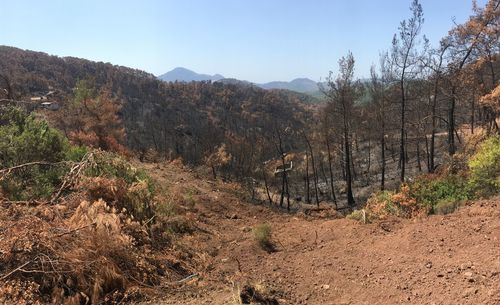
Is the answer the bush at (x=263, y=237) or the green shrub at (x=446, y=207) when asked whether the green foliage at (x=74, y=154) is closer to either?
the bush at (x=263, y=237)

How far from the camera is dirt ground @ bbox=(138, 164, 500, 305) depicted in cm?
448

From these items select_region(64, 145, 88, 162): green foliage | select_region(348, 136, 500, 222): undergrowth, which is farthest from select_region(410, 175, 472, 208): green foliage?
select_region(64, 145, 88, 162): green foliage

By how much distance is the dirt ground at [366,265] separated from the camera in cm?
448

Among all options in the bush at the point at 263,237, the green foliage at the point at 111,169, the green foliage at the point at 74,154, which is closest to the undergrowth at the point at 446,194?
the bush at the point at 263,237

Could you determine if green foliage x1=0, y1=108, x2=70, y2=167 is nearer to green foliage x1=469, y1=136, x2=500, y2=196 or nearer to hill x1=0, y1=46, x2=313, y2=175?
green foliage x1=469, y1=136, x2=500, y2=196

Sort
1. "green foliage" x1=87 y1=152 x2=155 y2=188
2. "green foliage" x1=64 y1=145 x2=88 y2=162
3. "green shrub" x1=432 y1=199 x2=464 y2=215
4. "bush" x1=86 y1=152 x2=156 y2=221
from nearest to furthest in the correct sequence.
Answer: "bush" x1=86 y1=152 x2=156 y2=221 → "green shrub" x1=432 y1=199 x2=464 y2=215 → "green foliage" x1=87 y1=152 x2=155 y2=188 → "green foliage" x1=64 y1=145 x2=88 y2=162

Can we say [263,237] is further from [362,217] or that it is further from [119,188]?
[119,188]

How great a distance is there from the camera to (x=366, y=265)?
5.61 m

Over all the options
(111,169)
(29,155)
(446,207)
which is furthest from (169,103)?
(446,207)

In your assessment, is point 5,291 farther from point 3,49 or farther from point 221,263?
point 3,49

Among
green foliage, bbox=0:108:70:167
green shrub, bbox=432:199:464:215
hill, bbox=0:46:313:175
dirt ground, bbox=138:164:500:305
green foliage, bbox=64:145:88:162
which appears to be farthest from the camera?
hill, bbox=0:46:313:175

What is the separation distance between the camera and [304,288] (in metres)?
5.22

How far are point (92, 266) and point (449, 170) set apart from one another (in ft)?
39.4

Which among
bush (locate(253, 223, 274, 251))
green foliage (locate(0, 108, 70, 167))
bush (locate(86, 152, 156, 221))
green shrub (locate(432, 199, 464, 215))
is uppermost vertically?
green foliage (locate(0, 108, 70, 167))
